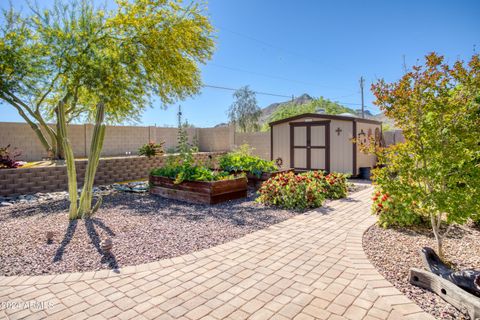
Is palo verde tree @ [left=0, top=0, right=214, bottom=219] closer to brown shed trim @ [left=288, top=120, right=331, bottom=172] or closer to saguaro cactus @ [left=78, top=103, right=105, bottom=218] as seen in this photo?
saguaro cactus @ [left=78, top=103, right=105, bottom=218]

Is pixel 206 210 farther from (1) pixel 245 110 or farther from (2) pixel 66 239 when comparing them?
(1) pixel 245 110

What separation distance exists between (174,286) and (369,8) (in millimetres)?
10683

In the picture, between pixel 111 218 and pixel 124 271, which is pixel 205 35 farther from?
pixel 124 271

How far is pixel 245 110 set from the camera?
29.5 meters

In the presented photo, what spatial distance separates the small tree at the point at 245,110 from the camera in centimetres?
2934

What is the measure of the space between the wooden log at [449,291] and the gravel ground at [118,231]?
2.04m

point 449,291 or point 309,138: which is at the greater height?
point 309,138

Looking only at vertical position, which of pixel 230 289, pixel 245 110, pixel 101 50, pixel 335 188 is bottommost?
pixel 230 289

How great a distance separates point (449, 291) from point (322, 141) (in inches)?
314

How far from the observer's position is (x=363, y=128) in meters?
9.95

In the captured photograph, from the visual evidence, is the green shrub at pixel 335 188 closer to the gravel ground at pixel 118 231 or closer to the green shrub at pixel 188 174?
the gravel ground at pixel 118 231

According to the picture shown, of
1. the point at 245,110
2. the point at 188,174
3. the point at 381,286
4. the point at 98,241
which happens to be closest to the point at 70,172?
the point at 98,241

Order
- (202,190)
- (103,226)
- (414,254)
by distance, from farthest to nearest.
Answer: (202,190)
(103,226)
(414,254)

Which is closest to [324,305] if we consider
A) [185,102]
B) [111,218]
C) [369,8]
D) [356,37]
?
[111,218]
